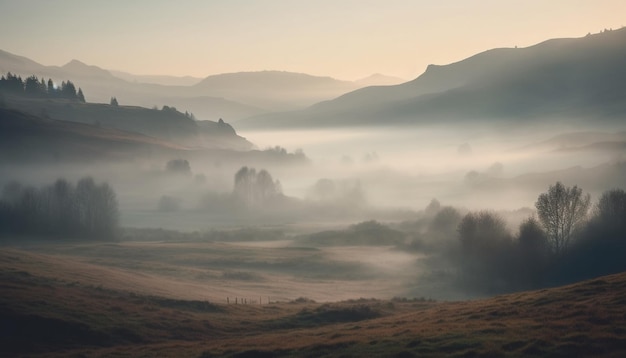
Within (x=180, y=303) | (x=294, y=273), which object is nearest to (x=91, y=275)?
(x=180, y=303)

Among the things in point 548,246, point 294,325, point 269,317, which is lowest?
point 294,325

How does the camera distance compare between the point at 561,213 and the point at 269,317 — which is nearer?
the point at 269,317

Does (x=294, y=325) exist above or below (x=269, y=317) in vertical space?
below

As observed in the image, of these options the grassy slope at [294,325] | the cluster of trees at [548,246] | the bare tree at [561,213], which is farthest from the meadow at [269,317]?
the bare tree at [561,213]

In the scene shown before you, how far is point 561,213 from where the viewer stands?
14400 cm

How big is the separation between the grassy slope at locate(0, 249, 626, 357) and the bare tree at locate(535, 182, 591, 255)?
58.9 metres

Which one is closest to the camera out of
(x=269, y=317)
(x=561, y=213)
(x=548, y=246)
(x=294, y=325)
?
(x=294, y=325)

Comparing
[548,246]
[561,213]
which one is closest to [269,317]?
[548,246]

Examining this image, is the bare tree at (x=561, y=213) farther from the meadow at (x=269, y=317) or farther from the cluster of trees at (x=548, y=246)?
the meadow at (x=269, y=317)

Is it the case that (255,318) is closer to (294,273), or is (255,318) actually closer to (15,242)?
(294,273)

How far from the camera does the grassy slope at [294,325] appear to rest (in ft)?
147

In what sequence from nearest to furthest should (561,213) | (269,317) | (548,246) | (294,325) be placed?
1. (294,325)
2. (269,317)
3. (548,246)
4. (561,213)

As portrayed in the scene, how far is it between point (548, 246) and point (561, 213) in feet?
36.4

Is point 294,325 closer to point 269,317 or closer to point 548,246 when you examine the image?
point 269,317
